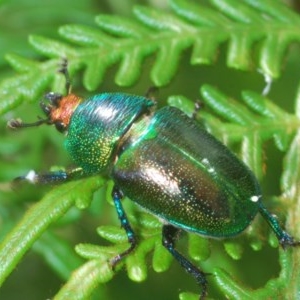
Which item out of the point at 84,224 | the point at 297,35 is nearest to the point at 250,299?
the point at 297,35

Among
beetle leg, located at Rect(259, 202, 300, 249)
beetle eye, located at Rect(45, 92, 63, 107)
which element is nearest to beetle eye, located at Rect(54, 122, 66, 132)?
beetle eye, located at Rect(45, 92, 63, 107)

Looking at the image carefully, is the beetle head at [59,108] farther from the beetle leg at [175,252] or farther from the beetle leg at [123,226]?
the beetle leg at [175,252]

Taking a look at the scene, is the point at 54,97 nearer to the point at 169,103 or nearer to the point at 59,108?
the point at 59,108

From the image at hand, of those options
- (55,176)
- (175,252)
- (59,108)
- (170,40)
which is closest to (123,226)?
(175,252)

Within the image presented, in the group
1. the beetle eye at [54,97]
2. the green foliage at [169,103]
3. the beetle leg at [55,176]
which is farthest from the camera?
the beetle eye at [54,97]

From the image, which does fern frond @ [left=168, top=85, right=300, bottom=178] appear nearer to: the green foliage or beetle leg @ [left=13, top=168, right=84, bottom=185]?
the green foliage

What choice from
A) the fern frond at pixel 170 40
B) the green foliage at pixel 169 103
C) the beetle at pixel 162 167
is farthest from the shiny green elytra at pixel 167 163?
the fern frond at pixel 170 40
